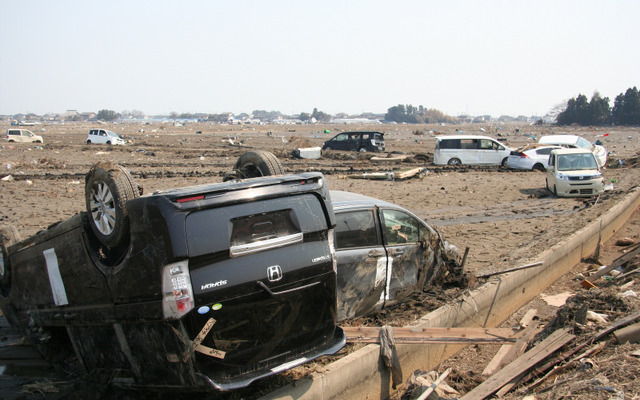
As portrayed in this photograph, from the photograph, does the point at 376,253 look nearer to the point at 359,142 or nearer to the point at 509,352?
the point at 509,352

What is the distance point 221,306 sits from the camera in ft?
11.7

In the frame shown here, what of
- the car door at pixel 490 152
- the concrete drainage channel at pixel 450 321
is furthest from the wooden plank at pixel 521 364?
the car door at pixel 490 152

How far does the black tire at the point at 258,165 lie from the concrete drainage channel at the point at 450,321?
198cm

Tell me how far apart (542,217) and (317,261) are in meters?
12.3

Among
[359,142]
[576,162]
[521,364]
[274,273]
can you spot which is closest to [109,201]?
[274,273]

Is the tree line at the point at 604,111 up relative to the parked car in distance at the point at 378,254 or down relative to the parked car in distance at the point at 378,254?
up

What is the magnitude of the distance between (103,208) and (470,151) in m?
24.8

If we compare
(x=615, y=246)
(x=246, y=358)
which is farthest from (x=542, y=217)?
(x=246, y=358)

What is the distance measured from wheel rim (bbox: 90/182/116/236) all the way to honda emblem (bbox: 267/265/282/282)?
4.01ft

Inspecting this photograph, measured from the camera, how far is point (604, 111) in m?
86.1

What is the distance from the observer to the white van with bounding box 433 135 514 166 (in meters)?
26.5

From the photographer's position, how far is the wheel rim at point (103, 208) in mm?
3901

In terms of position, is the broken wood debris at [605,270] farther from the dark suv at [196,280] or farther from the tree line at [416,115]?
the tree line at [416,115]

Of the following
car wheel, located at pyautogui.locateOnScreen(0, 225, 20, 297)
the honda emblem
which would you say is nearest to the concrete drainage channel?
the honda emblem
